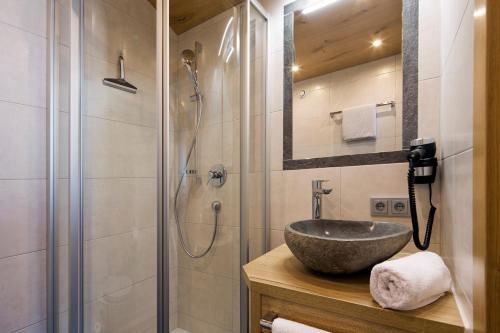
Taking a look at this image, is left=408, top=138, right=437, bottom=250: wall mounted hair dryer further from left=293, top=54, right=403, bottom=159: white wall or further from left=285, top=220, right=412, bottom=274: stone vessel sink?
left=285, top=220, right=412, bottom=274: stone vessel sink

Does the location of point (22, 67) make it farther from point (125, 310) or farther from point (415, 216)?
point (415, 216)

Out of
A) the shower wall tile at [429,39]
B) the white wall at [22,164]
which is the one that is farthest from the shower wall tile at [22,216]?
the shower wall tile at [429,39]

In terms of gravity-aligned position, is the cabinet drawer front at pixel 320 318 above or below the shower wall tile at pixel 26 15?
below

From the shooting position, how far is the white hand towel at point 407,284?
51 centimetres

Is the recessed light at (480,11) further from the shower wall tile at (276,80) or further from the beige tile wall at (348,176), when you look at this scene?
the shower wall tile at (276,80)

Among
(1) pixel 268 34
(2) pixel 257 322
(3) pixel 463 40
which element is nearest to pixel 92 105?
(1) pixel 268 34

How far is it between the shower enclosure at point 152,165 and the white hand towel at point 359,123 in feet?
1.39

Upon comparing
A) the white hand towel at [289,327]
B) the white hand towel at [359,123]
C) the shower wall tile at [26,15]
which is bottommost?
the white hand towel at [289,327]

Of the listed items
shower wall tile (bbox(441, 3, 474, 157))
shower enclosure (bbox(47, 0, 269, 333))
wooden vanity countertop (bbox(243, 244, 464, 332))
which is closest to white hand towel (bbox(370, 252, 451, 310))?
wooden vanity countertop (bbox(243, 244, 464, 332))

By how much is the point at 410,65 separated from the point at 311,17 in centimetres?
56

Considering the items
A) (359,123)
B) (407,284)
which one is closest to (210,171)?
(359,123)

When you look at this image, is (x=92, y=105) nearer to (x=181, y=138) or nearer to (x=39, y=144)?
(x=39, y=144)

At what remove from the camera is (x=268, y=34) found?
1.38 m

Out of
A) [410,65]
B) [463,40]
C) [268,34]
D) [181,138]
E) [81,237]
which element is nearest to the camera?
[463,40]
